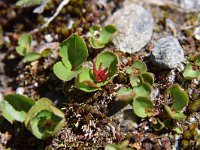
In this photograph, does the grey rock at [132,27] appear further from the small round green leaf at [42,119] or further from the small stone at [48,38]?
the small round green leaf at [42,119]

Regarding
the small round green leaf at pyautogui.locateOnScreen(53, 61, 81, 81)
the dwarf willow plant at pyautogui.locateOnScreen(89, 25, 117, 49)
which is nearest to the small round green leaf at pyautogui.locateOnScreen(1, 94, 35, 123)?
the small round green leaf at pyautogui.locateOnScreen(53, 61, 81, 81)

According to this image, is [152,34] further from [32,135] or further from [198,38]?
[32,135]

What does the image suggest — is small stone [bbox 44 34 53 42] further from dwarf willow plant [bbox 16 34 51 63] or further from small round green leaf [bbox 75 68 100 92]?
small round green leaf [bbox 75 68 100 92]

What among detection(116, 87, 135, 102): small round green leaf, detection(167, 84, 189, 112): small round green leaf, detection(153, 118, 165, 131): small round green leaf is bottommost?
detection(153, 118, 165, 131): small round green leaf

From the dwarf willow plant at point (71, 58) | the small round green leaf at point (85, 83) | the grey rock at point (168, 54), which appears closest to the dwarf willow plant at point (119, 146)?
the small round green leaf at point (85, 83)

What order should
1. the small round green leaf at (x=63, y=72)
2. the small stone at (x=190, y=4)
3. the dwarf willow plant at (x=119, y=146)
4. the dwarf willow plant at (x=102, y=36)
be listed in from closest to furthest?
the dwarf willow plant at (x=119, y=146), the small round green leaf at (x=63, y=72), the dwarf willow plant at (x=102, y=36), the small stone at (x=190, y=4)

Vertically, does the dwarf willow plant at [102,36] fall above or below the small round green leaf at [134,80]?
above
